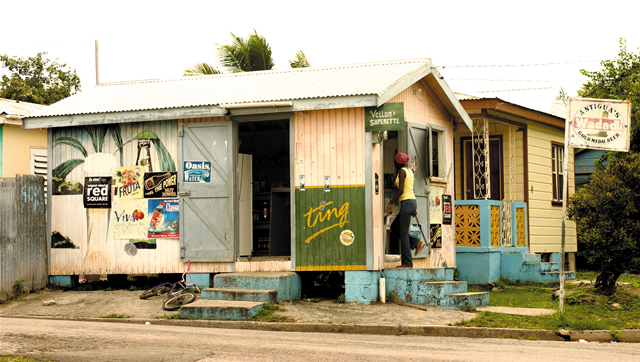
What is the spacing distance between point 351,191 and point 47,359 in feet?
18.4

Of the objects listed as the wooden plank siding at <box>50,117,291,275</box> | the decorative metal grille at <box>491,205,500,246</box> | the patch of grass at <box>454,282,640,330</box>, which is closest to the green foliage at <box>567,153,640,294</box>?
the patch of grass at <box>454,282,640,330</box>

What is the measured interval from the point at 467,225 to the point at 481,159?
217cm

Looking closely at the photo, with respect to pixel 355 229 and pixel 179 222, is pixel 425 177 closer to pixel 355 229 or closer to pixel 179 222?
pixel 355 229

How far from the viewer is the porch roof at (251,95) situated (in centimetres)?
1110

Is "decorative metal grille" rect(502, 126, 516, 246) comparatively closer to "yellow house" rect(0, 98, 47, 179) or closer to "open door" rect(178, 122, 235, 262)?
"open door" rect(178, 122, 235, 262)

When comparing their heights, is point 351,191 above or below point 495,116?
below

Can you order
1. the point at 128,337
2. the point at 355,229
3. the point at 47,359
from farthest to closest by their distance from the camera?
the point at 355,229 → the point at 128,337 → the point at 47,359

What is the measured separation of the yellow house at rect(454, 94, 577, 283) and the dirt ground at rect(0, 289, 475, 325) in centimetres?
454

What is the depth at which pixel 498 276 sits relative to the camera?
14.8 m

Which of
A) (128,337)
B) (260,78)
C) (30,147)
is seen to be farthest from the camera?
(30,147)

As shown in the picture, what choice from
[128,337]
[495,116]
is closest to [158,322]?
[128,337]

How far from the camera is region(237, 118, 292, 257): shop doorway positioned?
1266 cm

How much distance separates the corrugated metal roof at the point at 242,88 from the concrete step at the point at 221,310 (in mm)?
3439

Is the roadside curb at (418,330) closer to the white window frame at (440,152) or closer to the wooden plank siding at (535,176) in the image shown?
the white window frame at (440,152)
